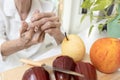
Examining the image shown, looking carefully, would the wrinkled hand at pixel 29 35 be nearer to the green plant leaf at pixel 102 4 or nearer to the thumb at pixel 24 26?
the thumb at pixel 24 26

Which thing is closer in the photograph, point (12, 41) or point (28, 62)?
point (28, 62)

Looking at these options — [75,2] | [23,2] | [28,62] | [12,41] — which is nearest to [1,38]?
[12,41]

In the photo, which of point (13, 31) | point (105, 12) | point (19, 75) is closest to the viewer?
point (19, 75)

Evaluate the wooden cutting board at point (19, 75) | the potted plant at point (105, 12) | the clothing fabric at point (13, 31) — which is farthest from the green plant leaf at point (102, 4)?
the clothing fabric at point (13, 31)

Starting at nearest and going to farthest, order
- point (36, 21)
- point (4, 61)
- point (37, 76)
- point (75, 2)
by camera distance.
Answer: point (37, 76) < point (36, 21) < point (4, 61) < point (75, 2)

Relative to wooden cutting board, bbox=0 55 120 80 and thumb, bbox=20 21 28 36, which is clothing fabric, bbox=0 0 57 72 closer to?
thumb, bbox=20 21 28 36

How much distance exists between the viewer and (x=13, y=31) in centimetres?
82

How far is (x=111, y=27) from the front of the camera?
0.71 m

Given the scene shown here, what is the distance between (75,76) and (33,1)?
464 millimetres

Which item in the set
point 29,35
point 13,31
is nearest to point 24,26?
point 29,35

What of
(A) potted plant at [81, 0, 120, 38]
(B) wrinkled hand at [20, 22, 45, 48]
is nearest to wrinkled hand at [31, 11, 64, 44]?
(B) wrinkled hand at [20, 22, 45, 48]

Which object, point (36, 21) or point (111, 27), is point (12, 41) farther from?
point (111, 27)

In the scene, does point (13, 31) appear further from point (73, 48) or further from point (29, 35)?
point (73, 48)

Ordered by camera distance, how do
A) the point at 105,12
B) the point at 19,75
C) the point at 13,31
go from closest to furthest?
the point at 19,75 < the point at 105,12 < the point at 13,31
